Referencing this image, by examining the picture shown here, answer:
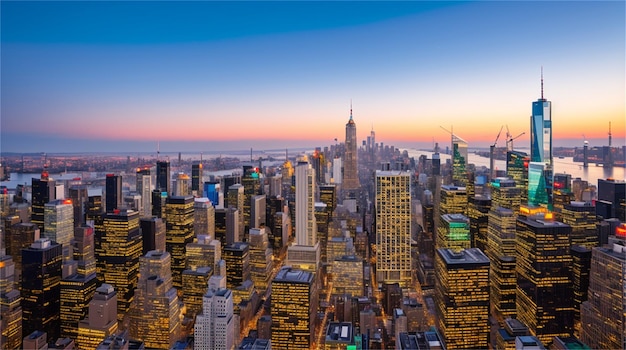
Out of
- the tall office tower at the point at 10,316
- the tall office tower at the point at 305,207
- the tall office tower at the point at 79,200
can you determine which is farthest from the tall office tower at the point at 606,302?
the tall office tower at the point at 79,200

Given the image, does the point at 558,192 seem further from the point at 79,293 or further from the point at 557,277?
the point at 79,293

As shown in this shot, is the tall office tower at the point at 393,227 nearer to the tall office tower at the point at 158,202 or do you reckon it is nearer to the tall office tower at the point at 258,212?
the tall office tower at the point at 258,212

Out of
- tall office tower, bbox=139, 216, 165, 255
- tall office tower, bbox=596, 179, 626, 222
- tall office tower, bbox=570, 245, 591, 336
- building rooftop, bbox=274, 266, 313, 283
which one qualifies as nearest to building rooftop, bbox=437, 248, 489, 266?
tall office tower, bbox=570, 245, 591, 336

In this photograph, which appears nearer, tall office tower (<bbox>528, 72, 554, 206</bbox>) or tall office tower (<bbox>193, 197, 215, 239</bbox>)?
tall office tower (<bbox>528, 72, 554, 206</bbox>)

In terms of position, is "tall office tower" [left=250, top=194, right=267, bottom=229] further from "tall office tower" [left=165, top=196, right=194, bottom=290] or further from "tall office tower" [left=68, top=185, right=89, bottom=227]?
"tall office tower" [left=68, top=185, right=89, bottom=227]

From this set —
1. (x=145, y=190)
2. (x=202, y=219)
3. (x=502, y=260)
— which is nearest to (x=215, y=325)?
(x=502, y=260)

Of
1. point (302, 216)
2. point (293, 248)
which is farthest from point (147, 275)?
point (302, 216)
